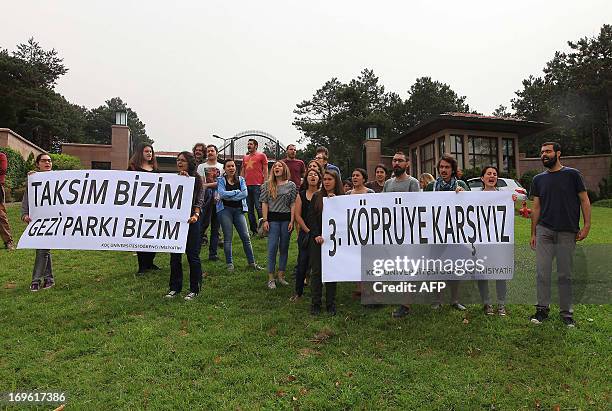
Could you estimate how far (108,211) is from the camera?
5.71 m

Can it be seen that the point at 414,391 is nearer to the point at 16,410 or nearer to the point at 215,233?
the point at 16,410

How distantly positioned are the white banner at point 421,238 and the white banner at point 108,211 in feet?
6.90

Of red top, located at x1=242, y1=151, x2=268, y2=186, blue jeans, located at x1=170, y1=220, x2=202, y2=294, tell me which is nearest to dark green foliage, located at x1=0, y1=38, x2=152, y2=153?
red top, located at x1=242, y1=151, x2=268, y2=186

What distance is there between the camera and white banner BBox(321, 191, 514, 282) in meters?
4.87

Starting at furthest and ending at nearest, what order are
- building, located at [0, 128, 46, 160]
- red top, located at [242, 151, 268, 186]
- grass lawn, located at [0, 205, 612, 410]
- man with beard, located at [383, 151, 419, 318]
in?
building, located at [0, 128, 46, 160] < red top, located at [242, 151, 268, 186] < man with beard, located at [383, 151, 419, 318] < grass lawn, located at [0, 205, 612, 410]

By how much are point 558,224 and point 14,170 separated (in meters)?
19.5

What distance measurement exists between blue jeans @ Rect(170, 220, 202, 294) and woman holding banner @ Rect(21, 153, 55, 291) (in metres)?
1.79

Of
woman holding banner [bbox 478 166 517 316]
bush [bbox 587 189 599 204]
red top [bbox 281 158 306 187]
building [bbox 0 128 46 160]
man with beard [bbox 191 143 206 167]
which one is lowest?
woman holding banner [bbox 478 166 517 316]

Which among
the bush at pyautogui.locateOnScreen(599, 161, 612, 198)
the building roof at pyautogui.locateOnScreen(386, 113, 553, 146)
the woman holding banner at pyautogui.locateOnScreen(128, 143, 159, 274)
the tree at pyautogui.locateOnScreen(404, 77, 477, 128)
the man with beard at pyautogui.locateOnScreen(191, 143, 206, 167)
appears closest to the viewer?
the woman holding banner at pyautogui.locateOnScreen(128, 143, 159, 274)

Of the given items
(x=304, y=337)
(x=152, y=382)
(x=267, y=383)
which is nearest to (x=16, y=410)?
(x=152, y=382)

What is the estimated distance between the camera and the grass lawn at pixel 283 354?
11.4 ft

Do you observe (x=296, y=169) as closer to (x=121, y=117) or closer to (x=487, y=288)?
(x=487, y=288)

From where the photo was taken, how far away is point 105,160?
87.1 feet

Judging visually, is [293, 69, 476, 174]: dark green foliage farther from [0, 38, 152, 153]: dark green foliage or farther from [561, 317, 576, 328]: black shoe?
[561, 317, 576, 328]: black shoe
